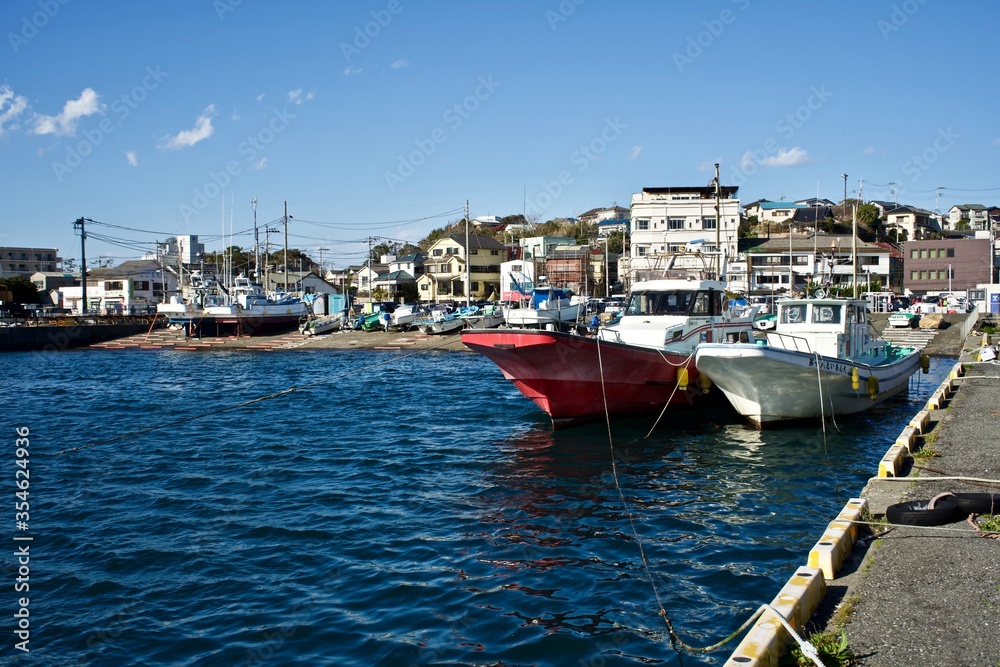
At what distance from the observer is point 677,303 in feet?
71.7

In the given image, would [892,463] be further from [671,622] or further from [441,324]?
[441,324]

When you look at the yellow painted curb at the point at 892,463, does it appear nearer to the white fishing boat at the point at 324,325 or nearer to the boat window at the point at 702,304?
the boat window at the point at 702,304

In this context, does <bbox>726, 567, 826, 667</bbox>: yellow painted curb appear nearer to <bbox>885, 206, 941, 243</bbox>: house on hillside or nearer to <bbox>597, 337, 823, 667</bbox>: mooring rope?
<bbox>597, 337, 823, 667</bbox>: mooring rope

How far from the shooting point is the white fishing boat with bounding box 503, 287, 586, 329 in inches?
1537

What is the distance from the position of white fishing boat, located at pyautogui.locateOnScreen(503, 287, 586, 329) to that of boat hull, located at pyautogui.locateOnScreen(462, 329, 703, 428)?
55.6ft

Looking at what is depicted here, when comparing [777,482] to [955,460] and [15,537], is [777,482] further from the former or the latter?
[15,537]

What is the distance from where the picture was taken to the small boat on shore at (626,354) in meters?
18.7

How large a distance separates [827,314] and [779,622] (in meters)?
17.5

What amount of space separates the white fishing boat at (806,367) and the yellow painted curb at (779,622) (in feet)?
38.4

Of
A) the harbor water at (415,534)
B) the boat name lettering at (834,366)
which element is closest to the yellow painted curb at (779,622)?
the harbor water at (415,534)

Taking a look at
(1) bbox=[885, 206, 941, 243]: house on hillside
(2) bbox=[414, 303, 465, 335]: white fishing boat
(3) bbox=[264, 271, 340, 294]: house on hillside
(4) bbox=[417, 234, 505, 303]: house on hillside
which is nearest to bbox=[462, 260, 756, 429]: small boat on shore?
(2) bbox=[414, 303, 465, 335]: white fishing boat

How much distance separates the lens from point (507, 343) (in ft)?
61.0

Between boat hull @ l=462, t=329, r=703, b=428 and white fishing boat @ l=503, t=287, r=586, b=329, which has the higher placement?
white fishing boat @ l=503, t=287, r=586, b=329

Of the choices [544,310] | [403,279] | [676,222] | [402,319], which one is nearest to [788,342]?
[544,310]
